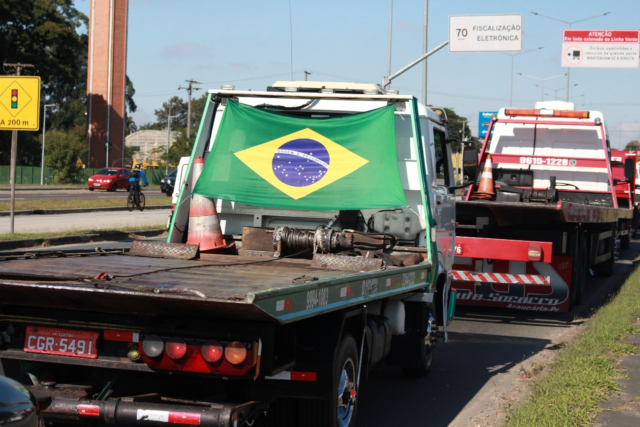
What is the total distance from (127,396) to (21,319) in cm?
71

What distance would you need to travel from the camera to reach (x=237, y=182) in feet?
23.5

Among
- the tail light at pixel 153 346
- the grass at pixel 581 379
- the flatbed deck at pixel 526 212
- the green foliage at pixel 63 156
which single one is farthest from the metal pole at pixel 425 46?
the green foliage at pixel 63 156

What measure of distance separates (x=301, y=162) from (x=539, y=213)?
14.3 ft

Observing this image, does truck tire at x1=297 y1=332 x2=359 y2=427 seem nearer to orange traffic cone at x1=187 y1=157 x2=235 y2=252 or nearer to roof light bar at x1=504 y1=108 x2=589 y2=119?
orange traffic cone at x1=187 y1=157 x2=235 y2=252

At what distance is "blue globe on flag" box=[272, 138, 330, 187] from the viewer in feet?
23.2

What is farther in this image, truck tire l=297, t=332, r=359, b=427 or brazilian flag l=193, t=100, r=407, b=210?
brazilian flag l=193, t=100, r=407, b=210

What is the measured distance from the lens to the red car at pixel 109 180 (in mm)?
46406

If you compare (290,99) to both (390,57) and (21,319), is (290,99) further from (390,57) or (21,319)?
(390,57)

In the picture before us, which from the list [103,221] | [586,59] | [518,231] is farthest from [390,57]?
[518,231]

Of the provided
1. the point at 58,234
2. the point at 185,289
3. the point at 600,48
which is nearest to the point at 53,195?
the point at 58,234

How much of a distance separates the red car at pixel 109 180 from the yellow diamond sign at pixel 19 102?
29475 mm

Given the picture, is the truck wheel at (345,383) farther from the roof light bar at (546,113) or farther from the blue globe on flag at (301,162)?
the roof light bar at (546,113)

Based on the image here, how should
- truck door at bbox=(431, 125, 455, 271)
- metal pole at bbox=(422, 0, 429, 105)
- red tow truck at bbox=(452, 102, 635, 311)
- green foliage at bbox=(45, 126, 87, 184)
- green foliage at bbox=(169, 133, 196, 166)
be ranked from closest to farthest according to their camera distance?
truck door at bbox=(431, 125, 455, 271)
red tow truck at bbox=(452, 102, 635, 311)
metal pole at bbox=(422, 0, 429, 105)
green foliage at bbox=(45, 126, 87, 184)
green foliage at bbox=(169, 133, 196, 166)

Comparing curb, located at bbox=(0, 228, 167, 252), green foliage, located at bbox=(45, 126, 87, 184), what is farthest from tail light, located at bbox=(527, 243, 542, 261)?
green foliage, located at bbox=(45, 126, 87, 184)
